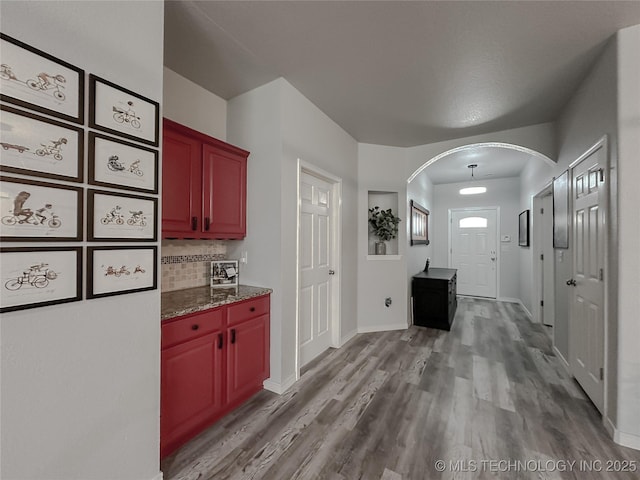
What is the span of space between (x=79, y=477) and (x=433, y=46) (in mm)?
3070

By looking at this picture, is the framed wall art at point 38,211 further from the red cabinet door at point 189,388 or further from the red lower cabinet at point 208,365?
the red cabinet door at point 189,388

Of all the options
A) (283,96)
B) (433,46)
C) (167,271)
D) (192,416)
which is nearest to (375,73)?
(433,46)

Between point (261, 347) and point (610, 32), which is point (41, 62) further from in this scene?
point (610, 32)

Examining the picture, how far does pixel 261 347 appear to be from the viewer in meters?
2.27

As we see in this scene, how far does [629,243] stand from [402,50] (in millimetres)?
1958

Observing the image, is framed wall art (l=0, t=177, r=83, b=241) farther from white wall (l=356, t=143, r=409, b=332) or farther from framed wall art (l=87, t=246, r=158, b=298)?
white wall (l=356, t=143, r=409, b=332)

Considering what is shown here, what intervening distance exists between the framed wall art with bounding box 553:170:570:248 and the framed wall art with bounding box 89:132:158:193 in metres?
3.45

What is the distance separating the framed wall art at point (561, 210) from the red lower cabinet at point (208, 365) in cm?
293

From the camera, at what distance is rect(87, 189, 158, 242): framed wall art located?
3.96 feet

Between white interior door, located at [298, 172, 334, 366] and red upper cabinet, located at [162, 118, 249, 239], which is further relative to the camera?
white interior door, located at [298, 172, 334, 366]

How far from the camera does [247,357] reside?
213 cm

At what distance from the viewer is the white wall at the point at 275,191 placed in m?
2.34

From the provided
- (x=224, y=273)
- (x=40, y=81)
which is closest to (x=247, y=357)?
(x=224, y=273)

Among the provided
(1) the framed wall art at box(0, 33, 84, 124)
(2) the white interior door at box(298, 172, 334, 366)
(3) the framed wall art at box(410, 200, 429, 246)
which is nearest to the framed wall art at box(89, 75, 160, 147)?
(1) the framed wall art at box(0, 33, 84, 124)
